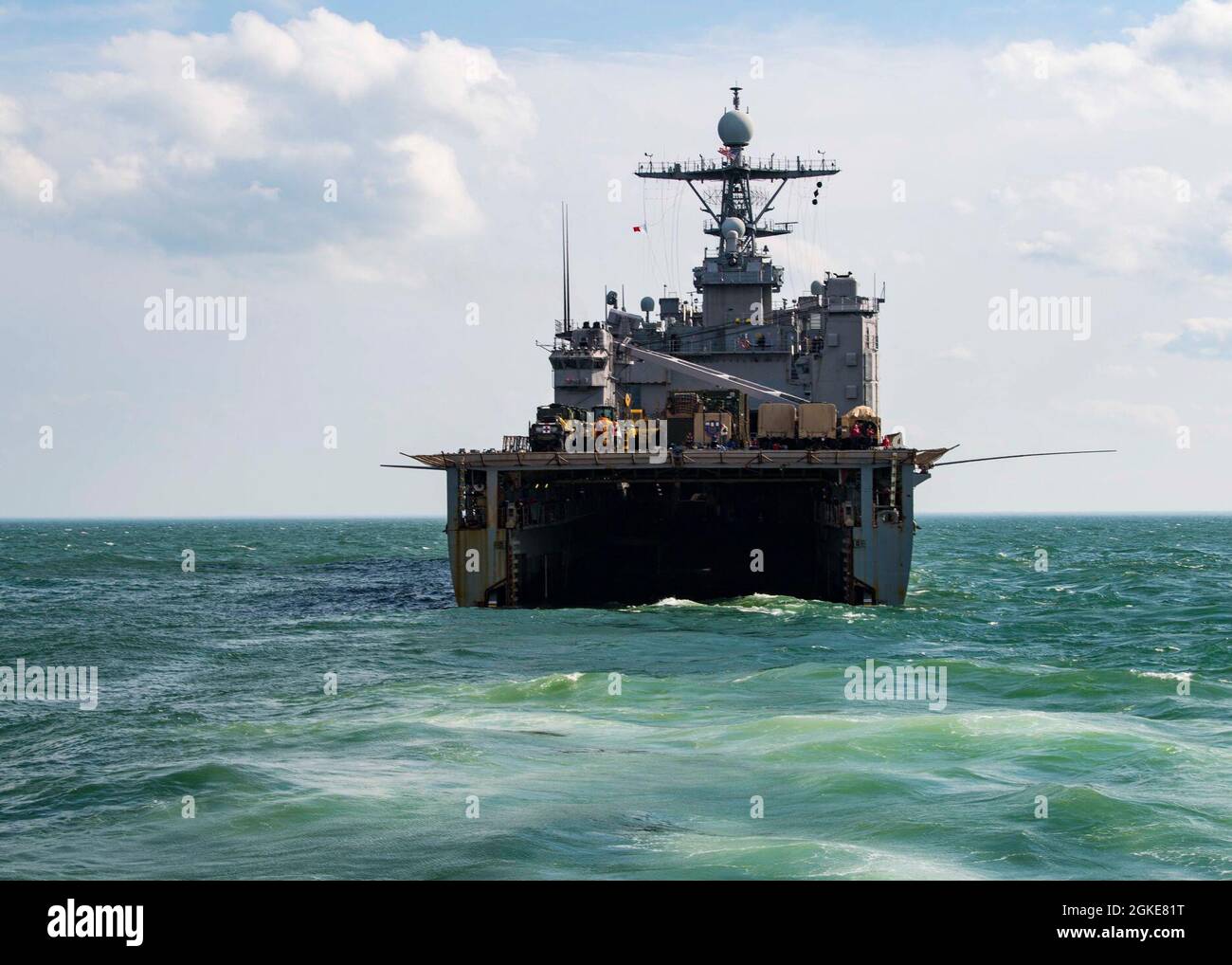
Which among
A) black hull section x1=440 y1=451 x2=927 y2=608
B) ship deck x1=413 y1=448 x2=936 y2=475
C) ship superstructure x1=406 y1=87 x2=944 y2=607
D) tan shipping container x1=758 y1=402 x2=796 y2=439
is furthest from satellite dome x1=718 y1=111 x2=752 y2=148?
ship deck x1=413 y1=448 x2=936 y2=475

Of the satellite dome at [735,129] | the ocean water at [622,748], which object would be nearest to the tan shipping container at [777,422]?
the ocean water at [622,748]

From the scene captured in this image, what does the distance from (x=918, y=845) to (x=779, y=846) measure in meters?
1.86

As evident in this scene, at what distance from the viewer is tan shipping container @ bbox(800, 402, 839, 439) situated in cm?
4922

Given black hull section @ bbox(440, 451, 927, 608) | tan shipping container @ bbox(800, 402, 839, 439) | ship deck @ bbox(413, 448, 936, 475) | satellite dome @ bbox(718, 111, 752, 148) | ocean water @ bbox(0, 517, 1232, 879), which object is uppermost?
satellite dome @ bbox(718, 111, 752, 148)

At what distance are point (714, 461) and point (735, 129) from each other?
120 ft

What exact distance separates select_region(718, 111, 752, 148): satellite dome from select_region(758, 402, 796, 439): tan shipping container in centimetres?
2910

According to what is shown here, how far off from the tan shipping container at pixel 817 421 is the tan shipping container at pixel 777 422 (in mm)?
613

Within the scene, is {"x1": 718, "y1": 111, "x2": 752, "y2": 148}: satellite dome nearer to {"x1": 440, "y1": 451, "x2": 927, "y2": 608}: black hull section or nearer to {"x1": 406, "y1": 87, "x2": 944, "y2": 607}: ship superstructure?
{"x1": 406, "y1": 87, "x2": 944, "y2": 607}: ship superstructure

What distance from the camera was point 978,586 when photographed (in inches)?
2442

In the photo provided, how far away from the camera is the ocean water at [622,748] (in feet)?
54.7

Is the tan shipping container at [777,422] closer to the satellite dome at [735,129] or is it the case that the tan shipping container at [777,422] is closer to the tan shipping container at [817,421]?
the tan shipping container at [817,421]

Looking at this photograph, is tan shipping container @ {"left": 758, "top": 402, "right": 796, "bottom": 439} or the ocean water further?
tan shipping container @ {"left": 758, "top": 402, "right": 796, "bottom": 439}

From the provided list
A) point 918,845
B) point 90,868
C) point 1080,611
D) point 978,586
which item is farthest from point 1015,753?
point 978,586
